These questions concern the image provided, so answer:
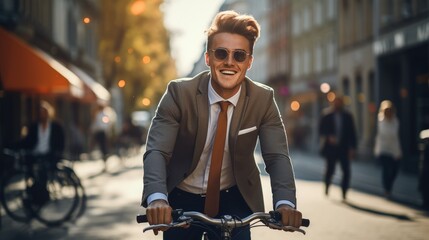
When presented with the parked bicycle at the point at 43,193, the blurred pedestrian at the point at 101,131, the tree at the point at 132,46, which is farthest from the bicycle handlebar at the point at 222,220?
the blurred pedestrian at the point at 101,131

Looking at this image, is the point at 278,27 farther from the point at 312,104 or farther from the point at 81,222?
the point at 81,222

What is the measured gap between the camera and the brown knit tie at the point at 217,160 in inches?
174

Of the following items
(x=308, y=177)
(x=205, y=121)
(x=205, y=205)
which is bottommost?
(x=308, y=177)

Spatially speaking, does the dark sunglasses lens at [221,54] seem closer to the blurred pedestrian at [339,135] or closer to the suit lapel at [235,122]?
the suit lapel at [235,122]

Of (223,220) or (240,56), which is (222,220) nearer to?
(223,220)

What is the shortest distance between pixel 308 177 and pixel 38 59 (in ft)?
25.0

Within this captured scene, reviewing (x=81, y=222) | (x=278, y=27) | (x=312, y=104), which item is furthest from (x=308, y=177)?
(x=278, y=27)

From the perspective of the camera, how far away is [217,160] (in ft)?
14.5

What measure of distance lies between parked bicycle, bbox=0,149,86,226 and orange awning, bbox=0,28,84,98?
832 cm

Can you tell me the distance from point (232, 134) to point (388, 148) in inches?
491

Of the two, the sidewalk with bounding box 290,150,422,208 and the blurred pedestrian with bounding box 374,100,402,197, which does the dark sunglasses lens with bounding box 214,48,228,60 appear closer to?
the sidewalk with bounding box 290,150,422,208

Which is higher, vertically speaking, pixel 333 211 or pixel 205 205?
pixel 205 205

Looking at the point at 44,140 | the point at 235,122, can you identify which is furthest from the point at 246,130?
the point at 44,140

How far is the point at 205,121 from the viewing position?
14.6 ft
